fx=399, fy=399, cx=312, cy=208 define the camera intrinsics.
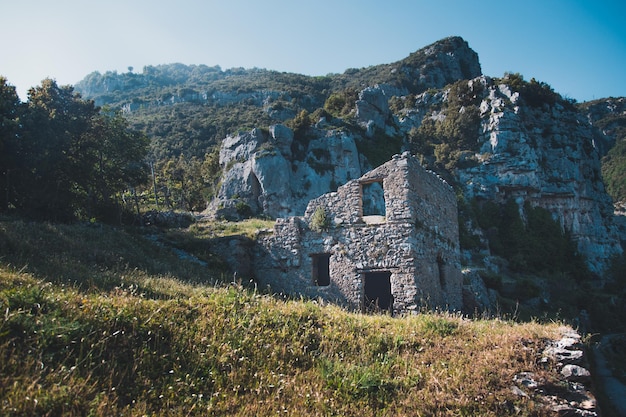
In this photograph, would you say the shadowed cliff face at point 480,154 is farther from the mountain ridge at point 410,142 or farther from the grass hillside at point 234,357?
the grass hillside at point 234,357

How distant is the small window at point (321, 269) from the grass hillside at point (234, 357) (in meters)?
5.63

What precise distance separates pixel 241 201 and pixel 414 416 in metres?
27.4

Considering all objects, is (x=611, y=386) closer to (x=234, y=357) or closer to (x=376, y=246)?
(x=376, y=246)

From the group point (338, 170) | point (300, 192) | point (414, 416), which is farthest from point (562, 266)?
point (414, 416)

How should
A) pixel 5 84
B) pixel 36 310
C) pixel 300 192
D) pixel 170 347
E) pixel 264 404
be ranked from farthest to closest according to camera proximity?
pixel 300 192 < pixel 5 84 < pixel 170 347 < pixel 36 310 < pixel 264 404

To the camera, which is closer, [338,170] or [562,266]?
[338,170]

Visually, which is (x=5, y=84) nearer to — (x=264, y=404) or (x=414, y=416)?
(x=264, y=404)

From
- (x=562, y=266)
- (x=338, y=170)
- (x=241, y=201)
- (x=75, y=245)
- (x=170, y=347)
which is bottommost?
(x=562, y=266)

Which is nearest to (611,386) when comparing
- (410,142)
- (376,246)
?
(376,246)

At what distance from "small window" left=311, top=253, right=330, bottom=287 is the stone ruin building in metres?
0.11

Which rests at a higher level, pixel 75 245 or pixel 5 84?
pixel 5 84

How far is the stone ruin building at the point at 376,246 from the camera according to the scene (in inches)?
500

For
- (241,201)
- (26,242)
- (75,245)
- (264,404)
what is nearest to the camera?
(264,404)

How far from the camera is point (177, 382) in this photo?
5270 millimetres
